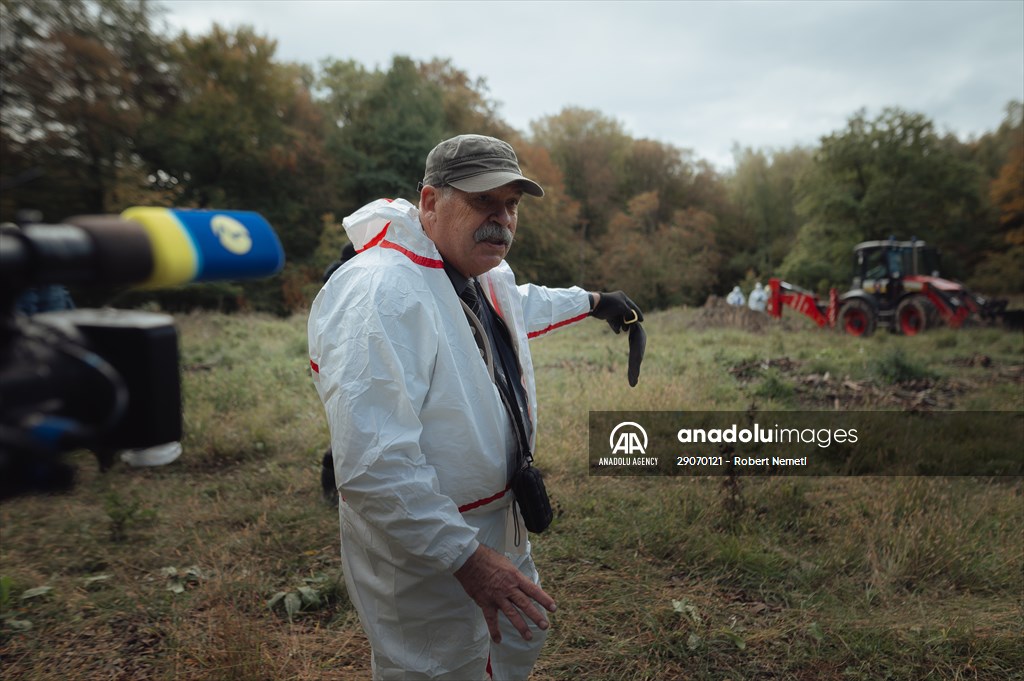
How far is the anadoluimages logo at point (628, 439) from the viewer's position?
5.24 metres

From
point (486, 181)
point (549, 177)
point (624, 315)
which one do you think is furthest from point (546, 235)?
point (486, 181)

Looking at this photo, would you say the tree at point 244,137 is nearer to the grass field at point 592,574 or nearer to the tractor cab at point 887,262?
the grass field at point 592,574

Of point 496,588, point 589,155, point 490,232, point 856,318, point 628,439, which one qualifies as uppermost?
point 589,155

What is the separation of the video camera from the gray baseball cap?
43.5 inches

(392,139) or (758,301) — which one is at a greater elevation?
(392,139)

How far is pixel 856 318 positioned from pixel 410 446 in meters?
15.6

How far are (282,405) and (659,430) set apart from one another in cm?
392

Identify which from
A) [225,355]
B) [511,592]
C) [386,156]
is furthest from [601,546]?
[386,156]

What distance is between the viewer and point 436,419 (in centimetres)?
175

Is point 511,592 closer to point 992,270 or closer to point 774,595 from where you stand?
point 774,595

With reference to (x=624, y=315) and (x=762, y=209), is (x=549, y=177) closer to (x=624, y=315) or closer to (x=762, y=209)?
(x=624, y=315)

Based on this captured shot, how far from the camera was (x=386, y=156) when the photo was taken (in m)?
25.3

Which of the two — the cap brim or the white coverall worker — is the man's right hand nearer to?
the cap brim

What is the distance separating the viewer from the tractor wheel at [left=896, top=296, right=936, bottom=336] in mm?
13695
